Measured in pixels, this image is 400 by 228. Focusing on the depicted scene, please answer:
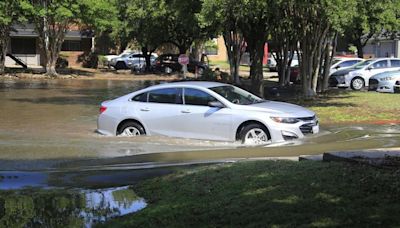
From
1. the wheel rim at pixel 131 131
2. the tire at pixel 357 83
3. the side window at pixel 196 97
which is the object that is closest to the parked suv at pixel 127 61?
the tire at pixel 357 83

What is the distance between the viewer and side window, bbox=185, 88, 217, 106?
11.9 m

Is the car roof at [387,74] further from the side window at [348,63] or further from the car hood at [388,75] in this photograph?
the side window at [348,63]

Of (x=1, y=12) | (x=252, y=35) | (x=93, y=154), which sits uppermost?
(x=1, y=12)

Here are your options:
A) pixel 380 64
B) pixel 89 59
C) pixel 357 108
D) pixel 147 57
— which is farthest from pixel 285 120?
pixel 89 59

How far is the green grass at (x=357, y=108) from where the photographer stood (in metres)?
16.0

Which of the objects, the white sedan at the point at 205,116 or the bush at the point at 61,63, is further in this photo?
the bush at the point at 61,63

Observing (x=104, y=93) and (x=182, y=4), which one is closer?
(x=182, y=4)

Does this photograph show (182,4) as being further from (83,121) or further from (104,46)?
(104,46)

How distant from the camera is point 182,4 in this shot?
20.6 m

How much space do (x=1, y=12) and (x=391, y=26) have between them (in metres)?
24.9

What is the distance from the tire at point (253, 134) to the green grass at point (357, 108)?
4.73 m

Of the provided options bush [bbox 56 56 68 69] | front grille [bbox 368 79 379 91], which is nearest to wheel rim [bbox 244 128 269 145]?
front grille [bbox 368 79 379 91]

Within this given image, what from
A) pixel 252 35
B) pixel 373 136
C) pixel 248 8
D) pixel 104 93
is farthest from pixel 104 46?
pixel 373 136

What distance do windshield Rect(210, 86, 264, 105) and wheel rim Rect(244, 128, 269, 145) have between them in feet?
2.51
